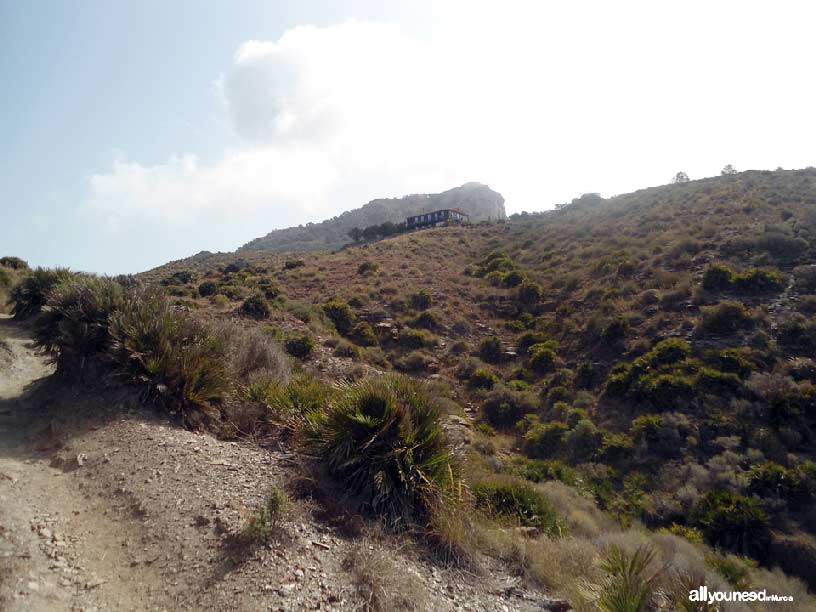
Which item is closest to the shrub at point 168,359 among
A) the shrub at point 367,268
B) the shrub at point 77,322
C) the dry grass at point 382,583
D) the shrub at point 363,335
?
the shrub at point 77,322

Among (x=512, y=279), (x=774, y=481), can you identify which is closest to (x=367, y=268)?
(x=512, y=279)

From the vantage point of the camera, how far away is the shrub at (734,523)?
7.66 meters

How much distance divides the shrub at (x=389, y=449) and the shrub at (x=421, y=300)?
1610 cm

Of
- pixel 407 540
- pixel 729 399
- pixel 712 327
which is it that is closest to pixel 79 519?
pixel 407 540

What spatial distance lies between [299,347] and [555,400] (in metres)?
8.55

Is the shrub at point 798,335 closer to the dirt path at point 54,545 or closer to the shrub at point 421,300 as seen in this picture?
the shrub at point 421,300

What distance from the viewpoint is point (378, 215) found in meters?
96.2

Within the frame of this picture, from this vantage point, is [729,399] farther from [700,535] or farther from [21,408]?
[21,408]

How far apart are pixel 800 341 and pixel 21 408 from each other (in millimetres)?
18359

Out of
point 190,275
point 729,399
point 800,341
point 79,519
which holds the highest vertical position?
point 190,275

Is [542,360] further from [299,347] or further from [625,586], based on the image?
[625,586]

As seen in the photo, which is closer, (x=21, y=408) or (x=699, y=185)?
(x=21, y=408)

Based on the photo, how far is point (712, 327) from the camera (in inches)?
568

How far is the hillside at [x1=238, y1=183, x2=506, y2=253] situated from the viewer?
7175 cm
